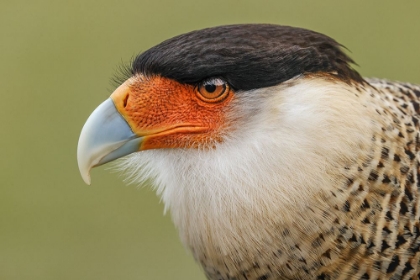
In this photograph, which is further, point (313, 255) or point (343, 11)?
point (343, 11)

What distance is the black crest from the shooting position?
7.45 feet

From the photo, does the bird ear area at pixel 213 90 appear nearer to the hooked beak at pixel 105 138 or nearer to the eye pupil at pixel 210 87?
the eye pupil at pixel 210 87

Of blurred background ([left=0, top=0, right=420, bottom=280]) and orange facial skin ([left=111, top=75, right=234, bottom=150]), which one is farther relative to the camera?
blurred background ([left=0, top=0, right=420, bottom=280])

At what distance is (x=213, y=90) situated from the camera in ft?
7.62

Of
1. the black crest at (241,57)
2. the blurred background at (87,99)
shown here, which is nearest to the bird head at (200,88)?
the black crest at (241,57)

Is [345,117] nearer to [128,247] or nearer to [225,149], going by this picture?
[225,149]

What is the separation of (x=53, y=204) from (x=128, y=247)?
2.65 feet

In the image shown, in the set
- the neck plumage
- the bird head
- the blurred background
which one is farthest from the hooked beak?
the blurred background

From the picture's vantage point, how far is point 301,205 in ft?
7.55

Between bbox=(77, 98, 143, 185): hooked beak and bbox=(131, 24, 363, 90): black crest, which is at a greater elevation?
bbox=(131, 24, 363, 90): black crest

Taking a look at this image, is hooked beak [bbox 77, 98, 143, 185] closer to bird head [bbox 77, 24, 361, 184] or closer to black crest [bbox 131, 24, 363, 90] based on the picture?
bird head [bbox 77, 24, 361, 184]

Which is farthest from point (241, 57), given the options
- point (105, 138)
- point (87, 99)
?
point (87, 99)

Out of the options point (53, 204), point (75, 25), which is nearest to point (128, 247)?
point (53, 204)

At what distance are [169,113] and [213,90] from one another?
0.56ft
